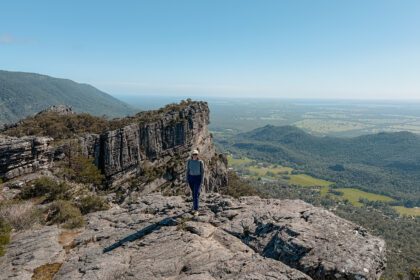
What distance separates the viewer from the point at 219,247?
12.4 m

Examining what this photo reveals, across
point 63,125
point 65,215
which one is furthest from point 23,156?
point 65,215

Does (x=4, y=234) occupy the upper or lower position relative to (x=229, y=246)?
lower

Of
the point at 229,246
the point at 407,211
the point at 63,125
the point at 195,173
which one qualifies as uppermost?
the point at 195,173

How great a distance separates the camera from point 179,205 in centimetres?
1792

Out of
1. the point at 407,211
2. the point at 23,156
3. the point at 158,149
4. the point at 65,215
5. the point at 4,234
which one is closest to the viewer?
the point at 4,234

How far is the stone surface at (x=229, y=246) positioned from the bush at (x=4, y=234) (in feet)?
9.59

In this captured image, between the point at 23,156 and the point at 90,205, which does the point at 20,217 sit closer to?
the point at 90,205

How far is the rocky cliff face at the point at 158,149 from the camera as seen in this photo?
154 ft

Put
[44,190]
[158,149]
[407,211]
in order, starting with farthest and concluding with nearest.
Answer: [407,211], [158,149], [44,190]

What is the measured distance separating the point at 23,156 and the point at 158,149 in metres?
28.2

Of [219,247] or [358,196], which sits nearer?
[219,247]

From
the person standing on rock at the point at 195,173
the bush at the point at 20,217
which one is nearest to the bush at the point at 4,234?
the bush at the point at 20,217

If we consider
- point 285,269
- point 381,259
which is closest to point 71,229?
point 285,269

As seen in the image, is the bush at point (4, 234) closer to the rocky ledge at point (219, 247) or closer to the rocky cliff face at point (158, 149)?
the rocky ledge at point (219, 247)
